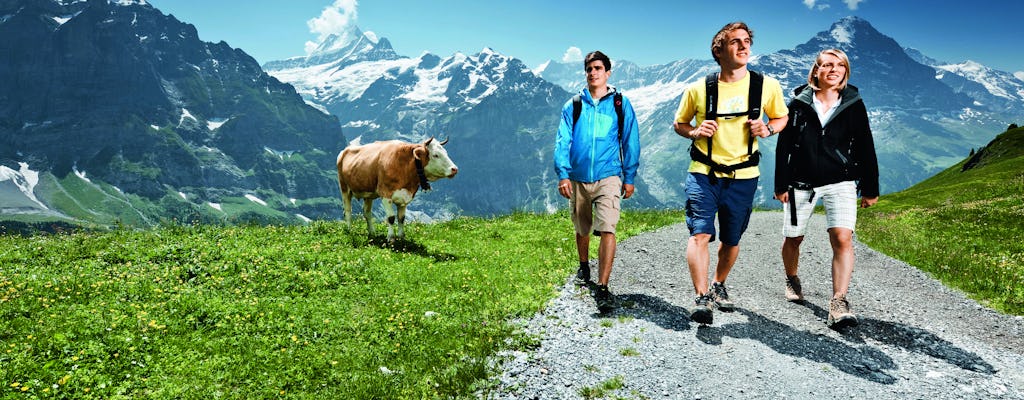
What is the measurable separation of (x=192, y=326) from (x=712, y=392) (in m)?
6.79

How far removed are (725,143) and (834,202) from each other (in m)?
1.80

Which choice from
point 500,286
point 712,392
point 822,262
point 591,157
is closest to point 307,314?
point 500,286

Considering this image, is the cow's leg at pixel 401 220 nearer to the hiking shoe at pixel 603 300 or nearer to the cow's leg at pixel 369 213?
the cow's leg at pixel 369 213

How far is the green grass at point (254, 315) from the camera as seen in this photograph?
227 inches

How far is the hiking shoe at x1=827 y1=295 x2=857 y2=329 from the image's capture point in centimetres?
690

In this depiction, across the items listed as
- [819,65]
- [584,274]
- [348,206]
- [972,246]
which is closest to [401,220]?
[348,206]

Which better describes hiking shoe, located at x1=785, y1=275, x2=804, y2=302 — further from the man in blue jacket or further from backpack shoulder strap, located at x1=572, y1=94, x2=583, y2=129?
backpack shoulder strap, located at x1=572, y1=94, x2=583, y2=129

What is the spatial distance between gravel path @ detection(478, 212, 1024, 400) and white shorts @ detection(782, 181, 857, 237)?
4.83 ft

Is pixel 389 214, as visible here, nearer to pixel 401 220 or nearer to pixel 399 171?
pixel 401 220

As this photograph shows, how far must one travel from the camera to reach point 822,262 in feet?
41.1

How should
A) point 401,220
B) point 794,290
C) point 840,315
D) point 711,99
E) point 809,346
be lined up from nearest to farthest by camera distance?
point 809,346
point 711,99
point 840,315
point 794,290
point 401,220

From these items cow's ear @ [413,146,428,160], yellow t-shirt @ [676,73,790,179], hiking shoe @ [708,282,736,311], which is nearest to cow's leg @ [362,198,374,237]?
cow's ear @ [413,146,428,160]

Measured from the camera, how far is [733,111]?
6.78 metres

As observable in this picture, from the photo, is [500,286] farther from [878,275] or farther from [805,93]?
[878,275]
